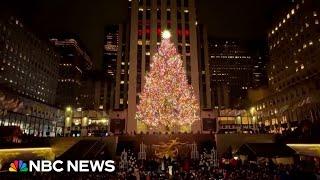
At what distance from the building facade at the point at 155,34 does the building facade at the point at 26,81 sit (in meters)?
26.1

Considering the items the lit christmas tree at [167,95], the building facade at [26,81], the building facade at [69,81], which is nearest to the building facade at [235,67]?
the building facade at [69,81]

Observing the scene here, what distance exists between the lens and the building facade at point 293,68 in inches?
2557

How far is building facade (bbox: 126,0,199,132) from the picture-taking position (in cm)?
7125

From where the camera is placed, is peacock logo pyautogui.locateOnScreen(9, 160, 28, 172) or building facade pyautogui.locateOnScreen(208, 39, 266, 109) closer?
peacock logo pyautogui.locateOnScreen(9, 160, 28, 172)

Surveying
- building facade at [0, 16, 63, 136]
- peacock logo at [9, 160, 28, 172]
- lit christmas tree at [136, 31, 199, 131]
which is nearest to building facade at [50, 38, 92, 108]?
building facade at [0, 16, 63, 136]

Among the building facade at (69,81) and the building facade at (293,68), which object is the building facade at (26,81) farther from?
the building facade at (293,68)

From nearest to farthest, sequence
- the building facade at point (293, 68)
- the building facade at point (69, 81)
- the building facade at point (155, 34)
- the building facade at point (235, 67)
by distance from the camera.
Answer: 1. the building facade at point (293, 68)
2. the building facade at point (155, 34)
3. the building facade at point (69, 81)
4. the building facade at point (235, 67)

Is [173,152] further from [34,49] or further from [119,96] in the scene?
[34,49]

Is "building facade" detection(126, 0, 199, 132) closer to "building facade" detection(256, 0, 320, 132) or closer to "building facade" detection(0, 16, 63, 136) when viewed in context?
"building facade" detection(256, 0, 320, 132)

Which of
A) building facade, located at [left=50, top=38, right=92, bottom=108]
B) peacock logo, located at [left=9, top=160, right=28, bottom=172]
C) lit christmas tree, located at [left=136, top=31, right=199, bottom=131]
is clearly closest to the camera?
peacock logo, located at [left=9, top=160, right=28, bottom=172]

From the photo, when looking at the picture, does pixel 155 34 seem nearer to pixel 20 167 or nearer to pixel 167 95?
pixel 167 95

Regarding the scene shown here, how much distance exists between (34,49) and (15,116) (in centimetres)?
3995

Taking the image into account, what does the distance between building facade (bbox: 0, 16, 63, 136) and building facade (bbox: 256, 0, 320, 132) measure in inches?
2391

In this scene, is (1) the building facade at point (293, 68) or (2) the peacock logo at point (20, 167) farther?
(1) the building facade at point (293, 68)
